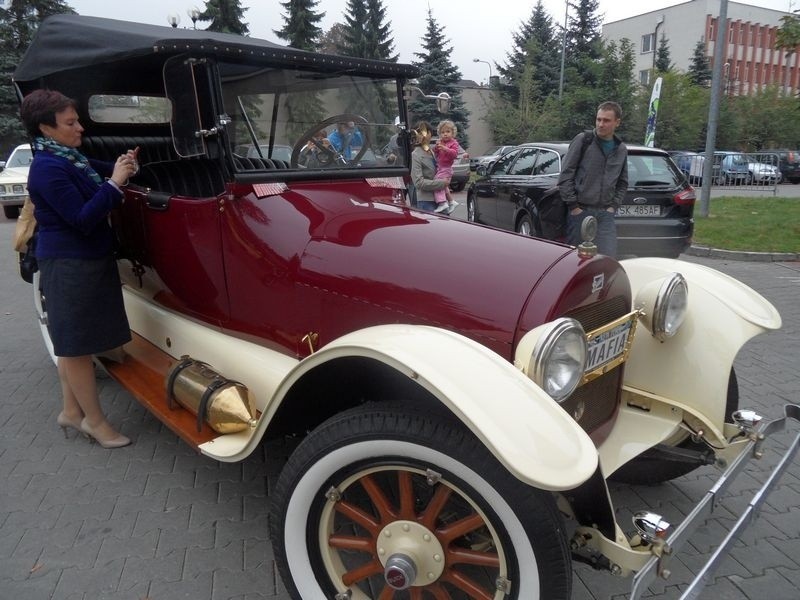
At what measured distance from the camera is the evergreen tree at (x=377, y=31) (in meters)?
31.2

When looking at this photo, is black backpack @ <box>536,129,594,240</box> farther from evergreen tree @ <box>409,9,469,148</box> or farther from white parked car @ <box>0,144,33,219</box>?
evergreen tree @ <box>409,9,469,148</box>

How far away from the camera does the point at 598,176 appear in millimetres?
5320

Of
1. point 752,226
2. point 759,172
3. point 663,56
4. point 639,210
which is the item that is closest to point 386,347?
point 639,210

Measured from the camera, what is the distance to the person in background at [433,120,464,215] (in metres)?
6.24

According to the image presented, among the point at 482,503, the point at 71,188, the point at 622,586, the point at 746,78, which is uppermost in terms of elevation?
the point at 746,78

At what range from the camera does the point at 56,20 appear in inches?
140

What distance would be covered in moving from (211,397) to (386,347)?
1025mm

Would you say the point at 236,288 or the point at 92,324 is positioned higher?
the point at 236,288

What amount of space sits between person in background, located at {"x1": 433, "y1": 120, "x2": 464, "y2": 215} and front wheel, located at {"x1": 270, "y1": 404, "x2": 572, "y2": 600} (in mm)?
4526

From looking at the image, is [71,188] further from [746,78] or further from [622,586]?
[746,78]

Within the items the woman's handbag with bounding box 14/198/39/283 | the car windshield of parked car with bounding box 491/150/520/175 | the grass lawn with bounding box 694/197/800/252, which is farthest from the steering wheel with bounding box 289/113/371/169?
the grass lawn with bounding box 694/197/800/252

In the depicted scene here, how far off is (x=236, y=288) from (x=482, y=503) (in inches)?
60.9

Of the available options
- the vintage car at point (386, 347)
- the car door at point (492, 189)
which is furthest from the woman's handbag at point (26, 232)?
the car door at point (492, 189)

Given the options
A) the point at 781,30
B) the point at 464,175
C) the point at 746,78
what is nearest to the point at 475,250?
the point at 781,30
